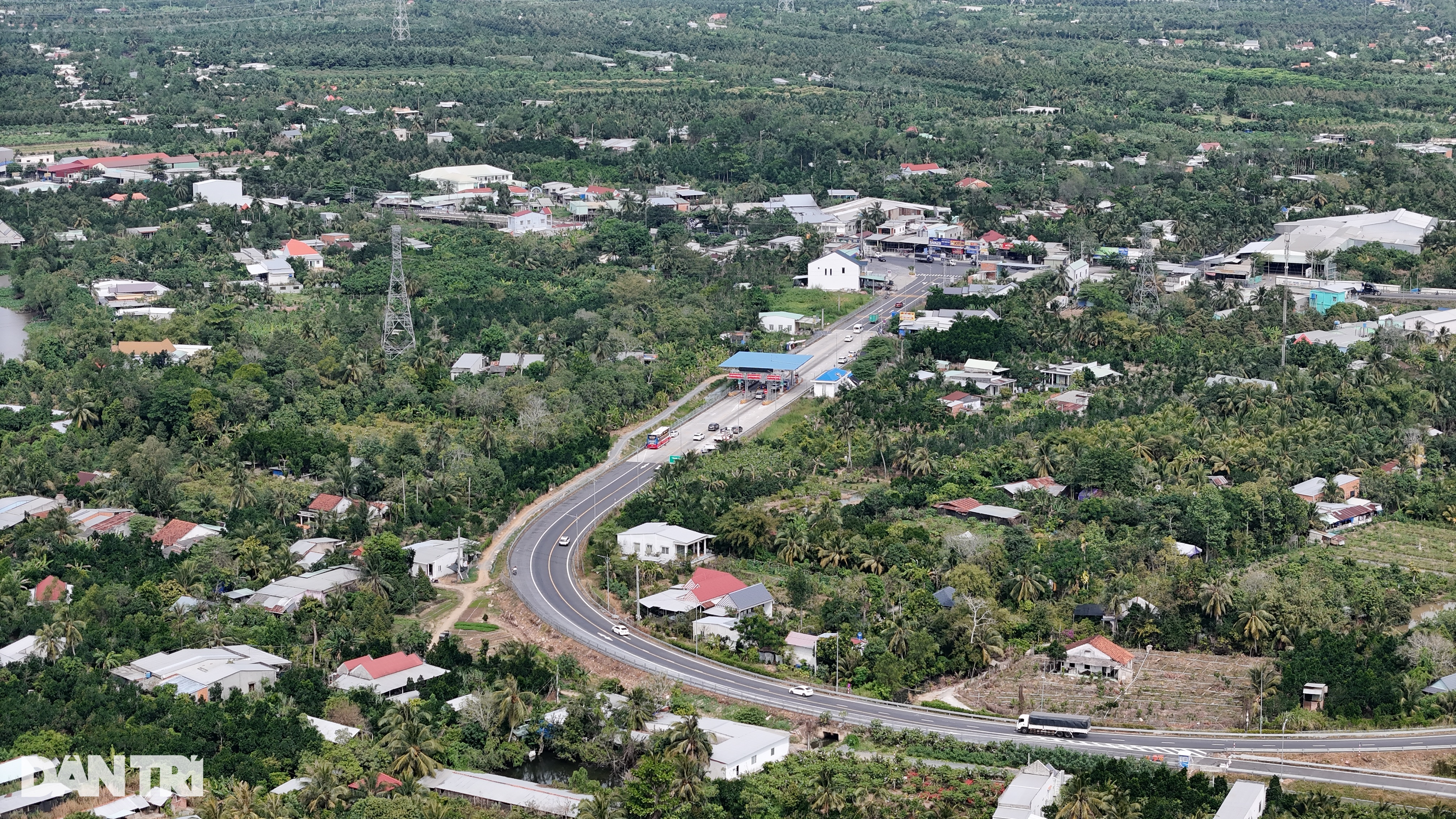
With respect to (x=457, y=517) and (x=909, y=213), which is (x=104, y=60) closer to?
(x=909, y=213)

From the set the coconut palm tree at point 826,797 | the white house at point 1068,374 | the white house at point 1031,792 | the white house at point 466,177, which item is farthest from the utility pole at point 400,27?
the white house at point 1031,792

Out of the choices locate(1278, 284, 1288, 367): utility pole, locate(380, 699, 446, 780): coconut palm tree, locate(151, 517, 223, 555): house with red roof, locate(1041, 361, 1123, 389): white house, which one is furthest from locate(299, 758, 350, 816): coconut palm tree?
locate(1278, 284, 1288, 367): utility pole

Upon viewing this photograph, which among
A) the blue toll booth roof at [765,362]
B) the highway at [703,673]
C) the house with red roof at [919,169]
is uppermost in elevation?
the house with red roof at [919,169]

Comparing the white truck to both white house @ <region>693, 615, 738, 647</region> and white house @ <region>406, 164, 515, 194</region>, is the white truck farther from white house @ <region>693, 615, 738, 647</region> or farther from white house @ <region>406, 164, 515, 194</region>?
white house @ <region>406, 164, 515, 194</region>

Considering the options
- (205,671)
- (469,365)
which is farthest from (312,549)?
(469,365)

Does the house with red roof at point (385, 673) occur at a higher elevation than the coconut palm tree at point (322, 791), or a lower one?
lower

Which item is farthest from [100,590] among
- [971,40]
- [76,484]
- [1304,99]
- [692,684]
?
[971,40]

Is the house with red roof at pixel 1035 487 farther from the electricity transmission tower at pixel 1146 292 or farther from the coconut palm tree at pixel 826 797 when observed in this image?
the electricity transmission tower at pixel 1146 292
